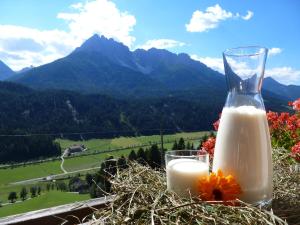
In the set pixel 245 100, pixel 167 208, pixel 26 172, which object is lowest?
pixel 26 172

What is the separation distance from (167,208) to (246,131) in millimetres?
472

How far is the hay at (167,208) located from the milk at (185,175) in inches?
2.5

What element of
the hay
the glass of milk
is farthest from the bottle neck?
the hay

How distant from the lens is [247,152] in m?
1.26

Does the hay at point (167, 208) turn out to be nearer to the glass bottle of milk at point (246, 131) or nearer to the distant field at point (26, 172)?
the glass bottle of milk at point (246, 131)

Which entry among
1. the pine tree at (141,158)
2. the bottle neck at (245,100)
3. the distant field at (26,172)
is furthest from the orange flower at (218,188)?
the distant field at (26,172)

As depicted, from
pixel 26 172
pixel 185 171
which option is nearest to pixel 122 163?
pixel 185 171

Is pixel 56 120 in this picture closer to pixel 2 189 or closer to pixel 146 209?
pixel 2 189

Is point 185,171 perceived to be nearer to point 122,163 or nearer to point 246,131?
point 246,131

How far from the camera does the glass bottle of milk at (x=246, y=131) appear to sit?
1.25 m

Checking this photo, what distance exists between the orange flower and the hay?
0.19ft

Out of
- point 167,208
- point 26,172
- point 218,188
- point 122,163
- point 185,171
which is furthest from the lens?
point 26,172

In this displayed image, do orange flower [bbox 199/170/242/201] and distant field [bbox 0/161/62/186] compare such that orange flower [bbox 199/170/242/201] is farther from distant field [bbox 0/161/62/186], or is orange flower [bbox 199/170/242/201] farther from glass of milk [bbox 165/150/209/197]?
distant field [bbox 0/161/62/186]

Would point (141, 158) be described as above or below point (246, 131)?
below
